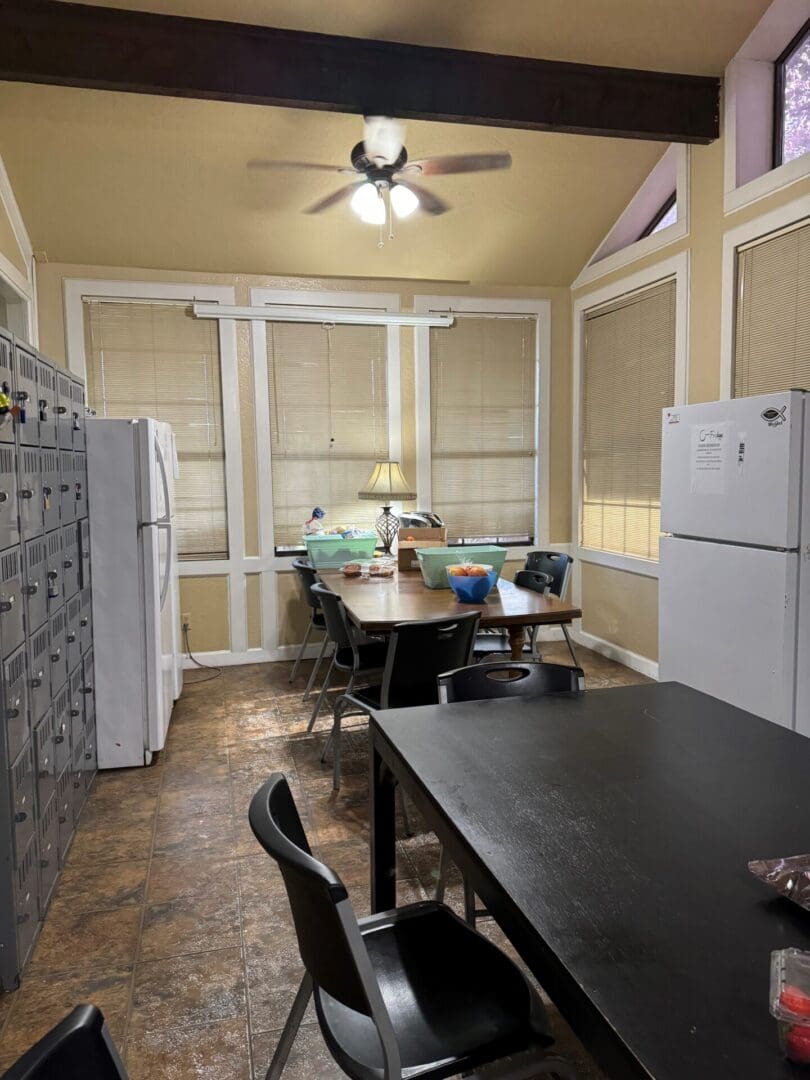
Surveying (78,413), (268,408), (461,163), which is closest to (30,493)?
(78,413)

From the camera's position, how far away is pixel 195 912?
2.32 metres

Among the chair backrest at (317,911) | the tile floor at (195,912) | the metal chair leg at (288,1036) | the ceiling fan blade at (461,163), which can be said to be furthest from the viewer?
the ceiling fan blade at (461,163)

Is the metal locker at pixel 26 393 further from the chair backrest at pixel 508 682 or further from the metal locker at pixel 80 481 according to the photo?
the chair backrest at pixel 508 682

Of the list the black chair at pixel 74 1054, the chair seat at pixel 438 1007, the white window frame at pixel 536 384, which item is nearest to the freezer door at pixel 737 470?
the white window frame at pixel 536 384

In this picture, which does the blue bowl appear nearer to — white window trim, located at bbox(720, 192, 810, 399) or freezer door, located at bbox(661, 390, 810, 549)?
A: freezer door, located at bbox(661, 390, 810, 549)

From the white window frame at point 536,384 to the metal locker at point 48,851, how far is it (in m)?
3.47

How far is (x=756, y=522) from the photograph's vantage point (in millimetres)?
3178

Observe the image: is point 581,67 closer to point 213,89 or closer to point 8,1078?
point 213,89

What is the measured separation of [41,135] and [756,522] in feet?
13.1

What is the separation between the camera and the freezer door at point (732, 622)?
3066mm

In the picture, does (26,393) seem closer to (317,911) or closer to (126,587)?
(126,587)

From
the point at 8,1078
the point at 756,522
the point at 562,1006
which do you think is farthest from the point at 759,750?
the point at 756,522

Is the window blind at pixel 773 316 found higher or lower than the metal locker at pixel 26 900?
higher

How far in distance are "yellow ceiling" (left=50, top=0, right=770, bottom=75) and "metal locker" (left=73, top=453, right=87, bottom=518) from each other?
1.93 metres
